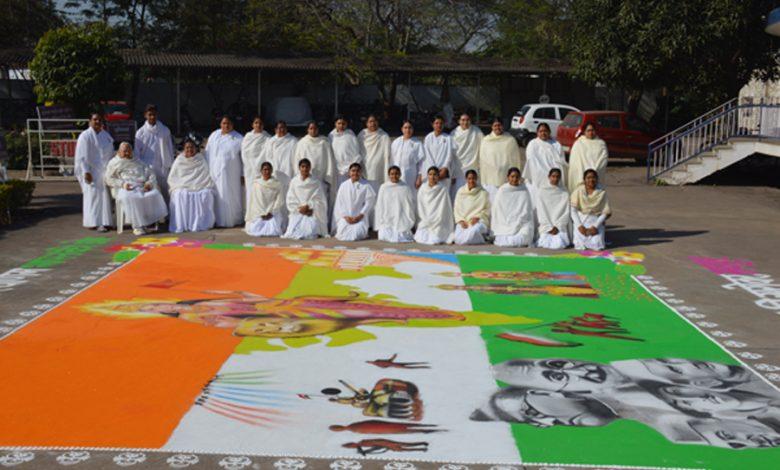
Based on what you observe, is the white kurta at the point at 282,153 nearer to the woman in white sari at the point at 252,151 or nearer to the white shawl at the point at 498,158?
the woman in white sari at the point at 252,151

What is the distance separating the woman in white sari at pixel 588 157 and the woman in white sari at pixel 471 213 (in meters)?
1.45

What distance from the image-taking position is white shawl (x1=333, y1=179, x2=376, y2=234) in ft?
40.0

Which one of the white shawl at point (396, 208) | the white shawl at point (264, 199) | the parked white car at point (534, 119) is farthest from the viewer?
the parked white car at point (534, 119)

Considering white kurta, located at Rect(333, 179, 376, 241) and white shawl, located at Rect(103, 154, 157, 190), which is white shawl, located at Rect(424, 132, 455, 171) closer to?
white kurta, located at Rect(333, 179, 376, 241)

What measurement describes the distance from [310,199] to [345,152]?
1107 mm

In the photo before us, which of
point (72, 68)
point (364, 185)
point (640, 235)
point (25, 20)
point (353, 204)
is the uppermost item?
point (25, 20)

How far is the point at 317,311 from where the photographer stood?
832cm

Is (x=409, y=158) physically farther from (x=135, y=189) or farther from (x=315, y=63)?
(x=315, y=63)

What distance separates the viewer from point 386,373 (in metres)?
6.60

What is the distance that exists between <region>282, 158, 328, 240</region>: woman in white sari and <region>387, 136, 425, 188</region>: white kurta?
1.27 metres

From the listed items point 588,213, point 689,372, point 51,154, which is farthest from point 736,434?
point 51,154

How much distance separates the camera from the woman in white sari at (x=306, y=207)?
12.1 metres

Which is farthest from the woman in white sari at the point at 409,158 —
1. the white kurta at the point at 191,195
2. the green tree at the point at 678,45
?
the green tree at the point at 678,45

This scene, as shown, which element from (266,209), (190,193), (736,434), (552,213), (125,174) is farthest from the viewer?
(190,193)
